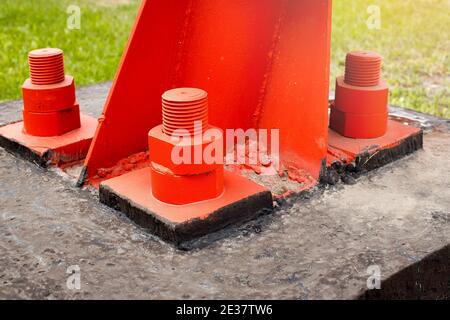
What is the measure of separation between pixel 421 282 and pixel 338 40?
15.8ft

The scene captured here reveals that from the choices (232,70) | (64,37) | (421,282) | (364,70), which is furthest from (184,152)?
(64,37)

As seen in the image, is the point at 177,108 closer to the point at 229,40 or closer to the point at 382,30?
the point at 229,40

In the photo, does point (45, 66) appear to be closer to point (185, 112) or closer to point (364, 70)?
point (185, 112)

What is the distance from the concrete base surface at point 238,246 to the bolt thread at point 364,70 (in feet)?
1.46

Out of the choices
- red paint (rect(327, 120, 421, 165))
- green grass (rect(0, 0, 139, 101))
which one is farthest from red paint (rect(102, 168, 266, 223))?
green grass (rect(0, 0, 139, 101))

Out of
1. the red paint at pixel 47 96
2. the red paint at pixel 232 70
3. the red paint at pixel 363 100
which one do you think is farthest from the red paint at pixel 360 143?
the red paint at pixel 47 96

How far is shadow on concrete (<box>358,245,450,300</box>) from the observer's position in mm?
2113

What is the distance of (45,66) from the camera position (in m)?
3.11

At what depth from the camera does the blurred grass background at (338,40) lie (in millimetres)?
5410

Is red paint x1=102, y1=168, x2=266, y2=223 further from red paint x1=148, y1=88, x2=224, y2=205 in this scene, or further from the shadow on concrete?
the shadow on concrete

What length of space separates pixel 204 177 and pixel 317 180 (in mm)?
593

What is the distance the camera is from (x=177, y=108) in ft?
7.71

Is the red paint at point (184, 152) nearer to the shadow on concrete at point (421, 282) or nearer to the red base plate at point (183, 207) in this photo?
the red base plate at point (183, 207)
